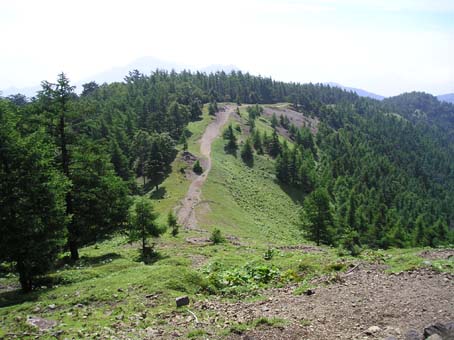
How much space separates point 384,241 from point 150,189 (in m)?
49.5

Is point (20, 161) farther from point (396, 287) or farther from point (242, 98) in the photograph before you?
point (242, 98)

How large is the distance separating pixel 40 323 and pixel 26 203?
7.28m

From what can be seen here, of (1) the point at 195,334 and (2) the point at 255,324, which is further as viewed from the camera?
(2) the point at 255,324

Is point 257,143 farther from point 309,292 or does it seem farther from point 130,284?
point 309,292

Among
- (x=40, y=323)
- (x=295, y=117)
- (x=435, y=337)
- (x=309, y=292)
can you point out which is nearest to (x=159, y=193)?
(x=40, y=323)

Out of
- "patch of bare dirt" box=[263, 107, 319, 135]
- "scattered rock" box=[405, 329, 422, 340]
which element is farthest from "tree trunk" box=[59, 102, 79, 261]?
"patch of bare dirt" box=[263, 107, 319, 135]

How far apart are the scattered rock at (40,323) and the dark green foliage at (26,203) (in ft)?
18.4

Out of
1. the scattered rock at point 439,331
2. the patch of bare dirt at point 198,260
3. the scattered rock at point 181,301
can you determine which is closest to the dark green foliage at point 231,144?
the patch of bare dirt at point 198,260

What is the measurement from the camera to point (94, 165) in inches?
1111

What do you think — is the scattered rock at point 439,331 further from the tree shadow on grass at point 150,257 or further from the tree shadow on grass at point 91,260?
the tree shadow on grass at point 91,260

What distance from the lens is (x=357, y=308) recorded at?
12289 mm

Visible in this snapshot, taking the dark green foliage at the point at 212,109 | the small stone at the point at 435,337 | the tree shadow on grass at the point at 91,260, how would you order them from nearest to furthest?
1. the small stone at the point at 435,337
2. the tree shadow on grass at the point at 91,260
3. the dark green foliage at the point at 212,109

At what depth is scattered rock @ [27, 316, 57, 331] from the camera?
12408mm

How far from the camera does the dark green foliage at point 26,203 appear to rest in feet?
57.0
